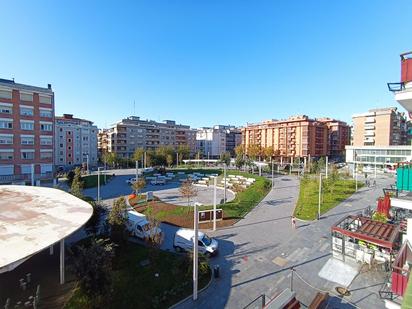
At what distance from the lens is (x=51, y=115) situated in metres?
46.3

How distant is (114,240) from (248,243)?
9.66 m

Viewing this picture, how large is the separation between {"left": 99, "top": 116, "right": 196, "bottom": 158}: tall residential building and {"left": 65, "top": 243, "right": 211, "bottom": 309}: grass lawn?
3123 inches

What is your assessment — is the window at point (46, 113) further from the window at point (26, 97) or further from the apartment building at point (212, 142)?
the apartment building at point (212, 142)

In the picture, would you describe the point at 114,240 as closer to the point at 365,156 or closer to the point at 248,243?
the point at 248,243

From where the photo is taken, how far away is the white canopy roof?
8898 millimetres

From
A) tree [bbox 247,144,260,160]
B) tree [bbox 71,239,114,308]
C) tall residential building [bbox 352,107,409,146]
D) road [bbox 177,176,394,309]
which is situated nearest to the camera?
tree [bbox 71,239,114,308]

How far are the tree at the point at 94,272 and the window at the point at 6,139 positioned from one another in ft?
137

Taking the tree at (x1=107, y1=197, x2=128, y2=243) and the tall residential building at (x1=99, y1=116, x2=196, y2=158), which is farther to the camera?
the tall residential building at (x1=99, y1=116, x2=196, y2=158)

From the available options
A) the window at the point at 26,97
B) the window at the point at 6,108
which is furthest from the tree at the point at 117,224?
the window at the point at 26,97

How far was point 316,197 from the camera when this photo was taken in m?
34.0

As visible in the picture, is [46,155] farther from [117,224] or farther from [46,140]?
[117,224]

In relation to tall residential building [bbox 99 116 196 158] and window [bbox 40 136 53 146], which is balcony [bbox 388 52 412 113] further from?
tall residential building [bbox 99 116 196 158]

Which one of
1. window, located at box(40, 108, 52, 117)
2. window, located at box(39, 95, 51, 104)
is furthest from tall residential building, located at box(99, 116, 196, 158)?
window, located at box(39, 95, 51, 104)

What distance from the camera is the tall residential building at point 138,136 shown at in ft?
300
